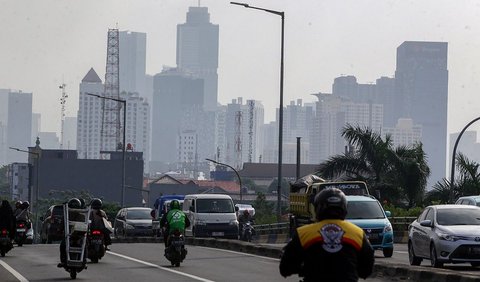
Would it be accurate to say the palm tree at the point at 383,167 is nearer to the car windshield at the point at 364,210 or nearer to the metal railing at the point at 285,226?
the metal railing at the point at 285,226

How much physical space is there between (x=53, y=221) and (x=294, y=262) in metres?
36.7

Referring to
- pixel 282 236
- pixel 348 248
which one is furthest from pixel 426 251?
pixel 282 236

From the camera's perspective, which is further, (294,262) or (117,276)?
(117,276)

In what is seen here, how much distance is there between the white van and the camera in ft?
154

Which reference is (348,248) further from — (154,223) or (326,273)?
(154,223)

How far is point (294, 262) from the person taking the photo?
9.66m

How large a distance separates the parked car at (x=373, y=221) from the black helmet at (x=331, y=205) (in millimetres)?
22279

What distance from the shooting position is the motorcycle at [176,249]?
89.0ft

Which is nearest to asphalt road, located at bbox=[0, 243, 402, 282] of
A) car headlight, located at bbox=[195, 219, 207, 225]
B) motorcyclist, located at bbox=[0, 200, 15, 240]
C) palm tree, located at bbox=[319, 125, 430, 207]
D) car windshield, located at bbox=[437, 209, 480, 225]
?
motorcyclist, located at bbox=[0, 200, 15, 240]

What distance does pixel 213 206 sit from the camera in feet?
156

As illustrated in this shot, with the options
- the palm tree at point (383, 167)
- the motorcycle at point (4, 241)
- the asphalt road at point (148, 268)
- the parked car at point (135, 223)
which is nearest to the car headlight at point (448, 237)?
the asphalt road at point (148, 268)

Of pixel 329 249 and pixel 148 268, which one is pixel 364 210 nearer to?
pixel 148 268

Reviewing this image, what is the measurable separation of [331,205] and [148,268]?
17364 mm

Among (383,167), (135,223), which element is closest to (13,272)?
(135,223)
